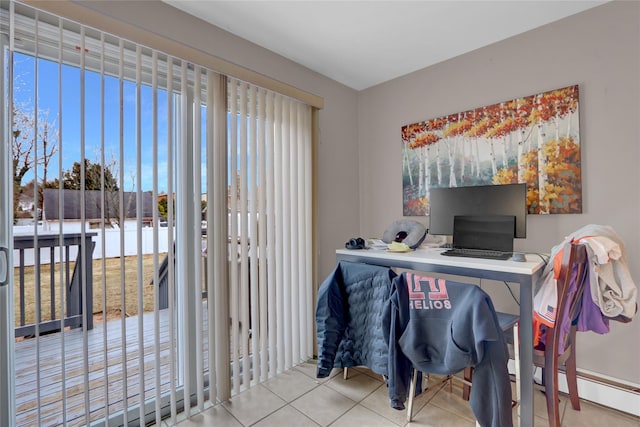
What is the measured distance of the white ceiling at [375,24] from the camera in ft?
6.17

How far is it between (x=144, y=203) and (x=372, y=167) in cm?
208

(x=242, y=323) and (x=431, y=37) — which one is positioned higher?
(x=431, y=37)

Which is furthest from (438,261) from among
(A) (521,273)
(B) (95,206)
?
(B) (95,206)

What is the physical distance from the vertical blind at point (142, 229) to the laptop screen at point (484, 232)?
128 centimetres

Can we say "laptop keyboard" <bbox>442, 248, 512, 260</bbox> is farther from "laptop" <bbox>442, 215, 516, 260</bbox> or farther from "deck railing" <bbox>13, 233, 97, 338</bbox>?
"deck railing" <bbox>13, 233, 97, 338</bbox>

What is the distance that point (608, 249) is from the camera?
4.59ft

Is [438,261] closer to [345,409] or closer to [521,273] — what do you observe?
[521,273]

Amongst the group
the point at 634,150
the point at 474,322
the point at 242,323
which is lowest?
the point at 242,323

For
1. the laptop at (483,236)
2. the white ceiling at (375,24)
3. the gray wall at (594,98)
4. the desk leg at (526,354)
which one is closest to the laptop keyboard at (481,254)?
the laptop at (483,236)

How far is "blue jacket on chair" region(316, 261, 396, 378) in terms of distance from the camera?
1852 mm

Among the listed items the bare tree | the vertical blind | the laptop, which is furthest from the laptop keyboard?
the bare tree

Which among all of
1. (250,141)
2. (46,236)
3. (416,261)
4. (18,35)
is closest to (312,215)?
(250,141)

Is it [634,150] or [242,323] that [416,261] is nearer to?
[242,323]

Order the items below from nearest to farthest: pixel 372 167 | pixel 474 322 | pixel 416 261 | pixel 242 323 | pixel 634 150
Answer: pixel 474 322
pixel 634 150
pixel 416 261
pixel 242 323
pixel 372 167
